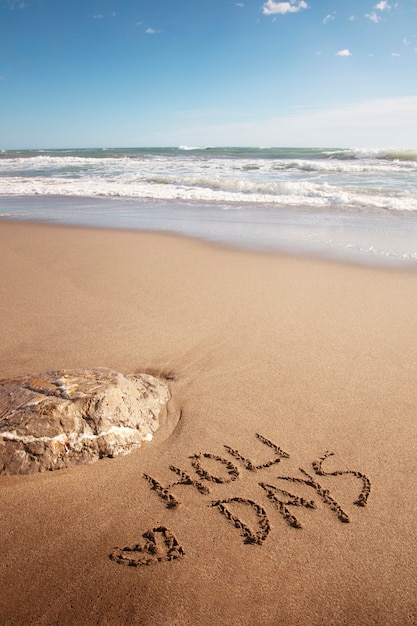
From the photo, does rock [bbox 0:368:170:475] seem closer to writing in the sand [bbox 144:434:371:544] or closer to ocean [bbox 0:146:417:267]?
writing in the sand [bbox 144:434:371:544]

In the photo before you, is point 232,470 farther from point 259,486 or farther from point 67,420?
point 67,420

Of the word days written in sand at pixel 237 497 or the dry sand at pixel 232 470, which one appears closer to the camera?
the dry sand at pixel 232 470

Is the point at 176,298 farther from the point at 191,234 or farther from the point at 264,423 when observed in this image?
the point at 191,234

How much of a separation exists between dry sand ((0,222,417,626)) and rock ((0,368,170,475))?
8 cm

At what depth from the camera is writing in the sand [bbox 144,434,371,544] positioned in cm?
182

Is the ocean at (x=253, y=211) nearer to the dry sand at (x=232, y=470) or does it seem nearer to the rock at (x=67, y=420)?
the dry sand at (x=232, y=470)

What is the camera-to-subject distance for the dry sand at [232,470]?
1521 millimetres

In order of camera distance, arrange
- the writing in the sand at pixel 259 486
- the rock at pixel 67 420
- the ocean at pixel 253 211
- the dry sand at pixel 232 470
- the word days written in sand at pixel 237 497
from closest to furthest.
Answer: the dry sand at pixel 232 470 < the word days written in sand at pixel 237 497 < the writing in the sand at pixel 259 486 < the rock at pixel 67 420 < the ocean at pixel 253 211

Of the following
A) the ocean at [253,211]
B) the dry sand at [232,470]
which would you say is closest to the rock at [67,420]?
the dry sand at [232,470]

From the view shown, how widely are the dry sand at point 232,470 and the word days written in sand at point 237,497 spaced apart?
1cm

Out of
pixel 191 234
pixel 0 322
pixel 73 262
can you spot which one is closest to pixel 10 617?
pixel 0 322

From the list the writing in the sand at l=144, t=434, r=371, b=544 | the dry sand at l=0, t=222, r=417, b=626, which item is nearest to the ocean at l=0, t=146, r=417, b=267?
the dry sand at l=0, t=222, r=417, b=626

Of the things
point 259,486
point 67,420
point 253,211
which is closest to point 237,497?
point 259,486

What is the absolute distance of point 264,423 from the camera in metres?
2.42
